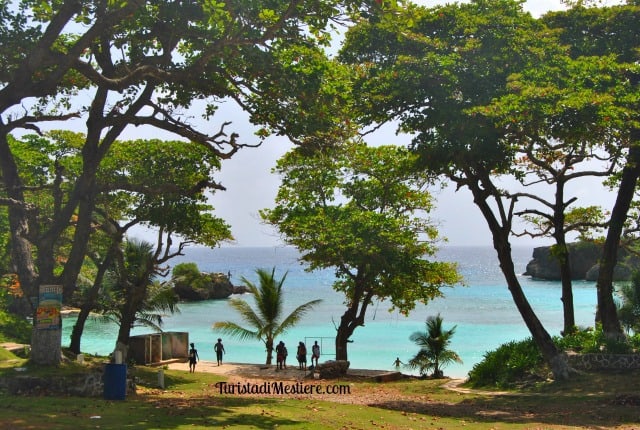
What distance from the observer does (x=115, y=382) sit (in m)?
13.1

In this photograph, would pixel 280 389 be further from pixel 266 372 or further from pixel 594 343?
pixel 594 343

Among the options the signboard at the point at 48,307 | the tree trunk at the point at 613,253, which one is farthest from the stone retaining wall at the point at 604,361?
the signboard at the point at 48,307

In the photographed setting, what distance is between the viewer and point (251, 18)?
1273 cm

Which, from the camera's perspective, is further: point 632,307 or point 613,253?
point 632,307

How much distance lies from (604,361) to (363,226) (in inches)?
367

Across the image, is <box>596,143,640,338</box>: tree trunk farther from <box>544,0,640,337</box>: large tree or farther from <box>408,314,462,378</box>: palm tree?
<box>408,314,462,378</box>: palm tree

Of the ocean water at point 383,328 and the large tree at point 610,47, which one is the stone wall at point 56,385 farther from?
the large tree at point 610,47

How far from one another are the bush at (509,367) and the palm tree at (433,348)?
3.97m

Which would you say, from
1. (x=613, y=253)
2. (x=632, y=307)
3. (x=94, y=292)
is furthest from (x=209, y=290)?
(x=613, y=253)

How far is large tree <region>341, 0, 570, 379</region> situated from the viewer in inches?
691

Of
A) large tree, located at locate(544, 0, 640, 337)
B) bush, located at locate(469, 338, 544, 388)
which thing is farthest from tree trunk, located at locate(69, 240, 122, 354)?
large tree, located at locate(544, 0, 640, 337)

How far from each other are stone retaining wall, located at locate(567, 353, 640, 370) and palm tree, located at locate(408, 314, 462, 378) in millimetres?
6156

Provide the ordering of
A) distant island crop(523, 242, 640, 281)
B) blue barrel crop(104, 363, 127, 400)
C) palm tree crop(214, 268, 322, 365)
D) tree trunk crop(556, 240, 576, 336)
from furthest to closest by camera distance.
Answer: distant island crop(523, 242, 640, 281), palm tree crop(214, 268, 322, 365), tree trunk crop(556, 240, 576, 336), blue barrel crop(104, 363, 127, 400)

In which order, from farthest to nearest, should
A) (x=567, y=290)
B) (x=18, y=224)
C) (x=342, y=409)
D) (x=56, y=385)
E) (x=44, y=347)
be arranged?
(x=567, y=290), (x=18, y=224), (x=44, y=347), (x=342, y=409), (x=56, y=385)
